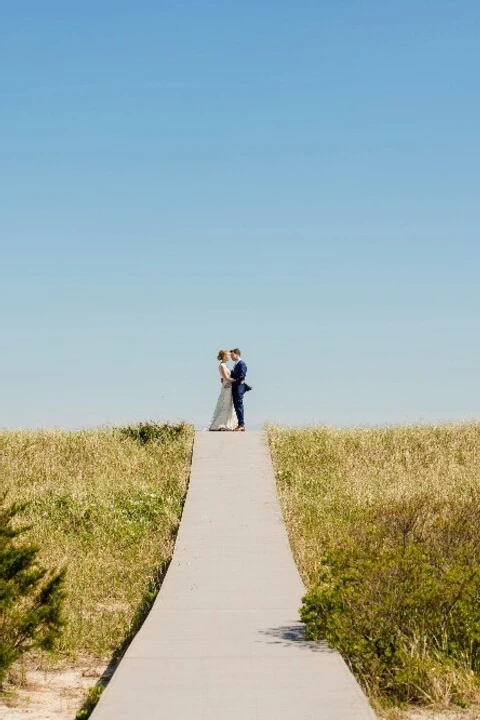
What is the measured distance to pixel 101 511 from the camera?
19156 millimetres

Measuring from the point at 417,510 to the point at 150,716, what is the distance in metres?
9.57

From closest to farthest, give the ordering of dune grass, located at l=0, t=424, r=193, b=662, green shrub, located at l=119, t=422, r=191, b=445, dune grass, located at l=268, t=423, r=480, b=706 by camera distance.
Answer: dune grass, located at l=268, t=423, r=480, b=706, dune grass, located at l=0, t=424, r=193, b=662, green shrub, located at l=119, t=422, r=191, b=445

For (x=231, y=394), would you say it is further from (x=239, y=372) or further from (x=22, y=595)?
(x=22, y=595)

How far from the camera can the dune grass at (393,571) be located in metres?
9.13

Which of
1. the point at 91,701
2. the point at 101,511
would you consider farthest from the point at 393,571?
the point at 101,511

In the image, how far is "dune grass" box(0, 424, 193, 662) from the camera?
43.3 feet

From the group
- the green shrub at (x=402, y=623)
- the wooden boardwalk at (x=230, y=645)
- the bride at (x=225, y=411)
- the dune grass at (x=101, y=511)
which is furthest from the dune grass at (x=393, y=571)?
the bride at (x=225, y=411)

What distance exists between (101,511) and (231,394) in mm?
7873

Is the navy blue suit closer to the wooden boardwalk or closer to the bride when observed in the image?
the bride

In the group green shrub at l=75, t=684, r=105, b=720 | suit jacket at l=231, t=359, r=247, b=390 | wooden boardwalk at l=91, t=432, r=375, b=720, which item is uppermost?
suit jacket at l=231, t=359, r=247, b=390

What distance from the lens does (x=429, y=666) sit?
878cm

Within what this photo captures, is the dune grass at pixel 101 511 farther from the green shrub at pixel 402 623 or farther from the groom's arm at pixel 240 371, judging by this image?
the green shrub at pixel 402 623

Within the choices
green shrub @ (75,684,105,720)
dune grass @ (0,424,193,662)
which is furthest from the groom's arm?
green shrub @ (75,684,105,720)

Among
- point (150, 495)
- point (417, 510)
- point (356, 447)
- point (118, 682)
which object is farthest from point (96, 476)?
point (118, 682)
